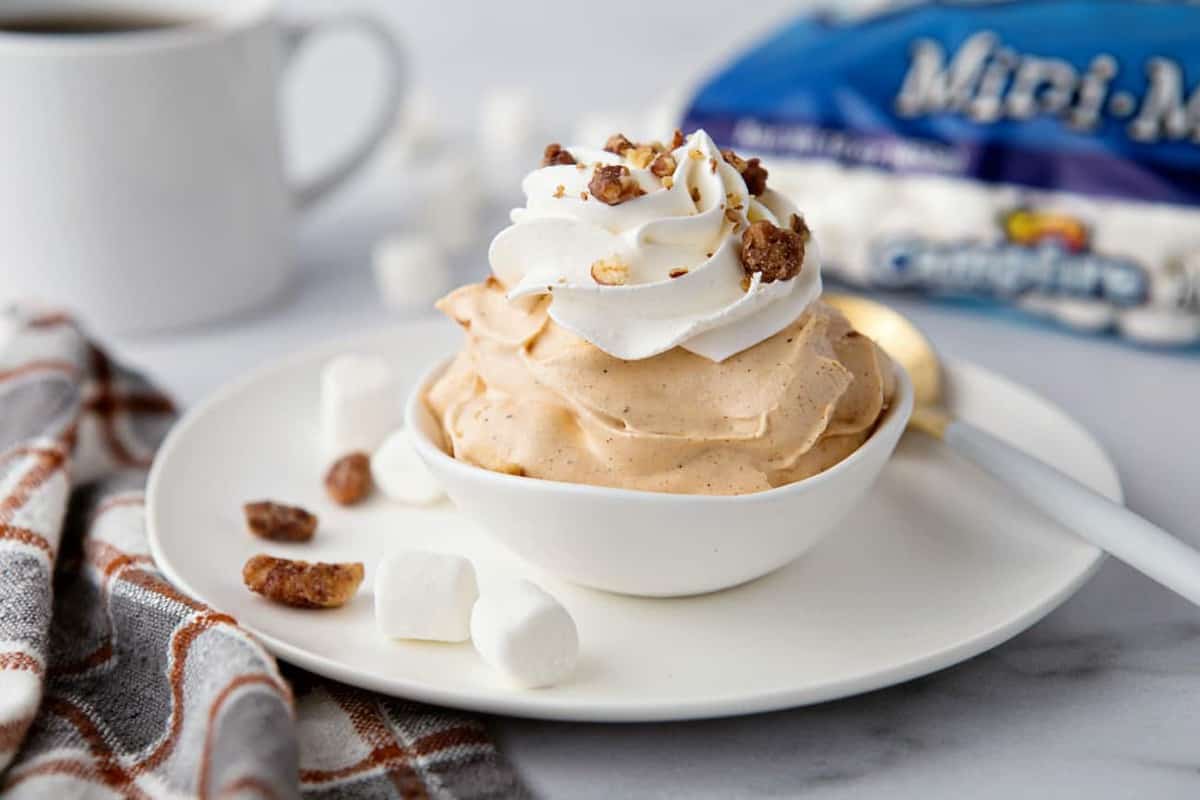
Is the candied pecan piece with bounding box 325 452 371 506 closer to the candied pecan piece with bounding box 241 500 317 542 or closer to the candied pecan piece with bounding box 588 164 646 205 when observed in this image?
the candied pecan piece with bounding box 241 500 317 542

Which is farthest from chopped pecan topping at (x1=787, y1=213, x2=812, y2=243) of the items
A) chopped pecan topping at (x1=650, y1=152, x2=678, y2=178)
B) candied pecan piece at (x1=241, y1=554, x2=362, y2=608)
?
candied pecan piece at (x1=241, y1=554, x2=362, y2=608)

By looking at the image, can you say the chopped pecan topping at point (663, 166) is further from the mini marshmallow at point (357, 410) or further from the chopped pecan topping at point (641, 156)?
the mini marshmallow at point (357, 410)

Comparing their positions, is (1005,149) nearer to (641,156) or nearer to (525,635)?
(641,156)

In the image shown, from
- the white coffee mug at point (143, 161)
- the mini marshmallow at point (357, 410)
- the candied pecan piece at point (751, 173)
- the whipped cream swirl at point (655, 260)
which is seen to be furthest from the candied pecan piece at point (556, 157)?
the white coffee mug at point (143, 161)

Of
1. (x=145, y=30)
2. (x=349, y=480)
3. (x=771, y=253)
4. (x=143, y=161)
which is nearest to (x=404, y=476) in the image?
(x=349, y=480)

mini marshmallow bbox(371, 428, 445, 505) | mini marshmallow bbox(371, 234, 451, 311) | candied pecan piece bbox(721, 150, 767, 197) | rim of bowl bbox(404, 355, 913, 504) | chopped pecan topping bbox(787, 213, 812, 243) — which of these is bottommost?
mini marshmallow bbox(371, 234, 451, 311)

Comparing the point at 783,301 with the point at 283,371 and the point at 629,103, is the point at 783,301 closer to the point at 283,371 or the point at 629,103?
the point at 283,371
